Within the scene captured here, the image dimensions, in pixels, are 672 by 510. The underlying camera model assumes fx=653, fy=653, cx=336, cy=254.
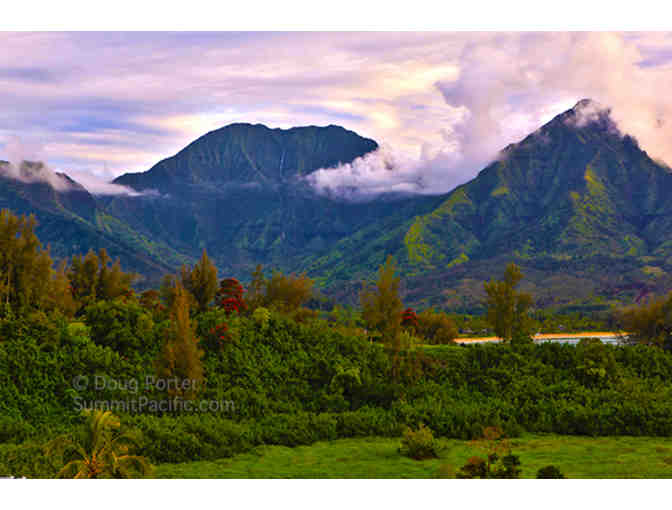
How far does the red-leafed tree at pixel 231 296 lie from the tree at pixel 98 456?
14.0 m

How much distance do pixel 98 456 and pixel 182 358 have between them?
7.30 metres

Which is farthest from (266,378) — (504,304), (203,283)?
(504,304)

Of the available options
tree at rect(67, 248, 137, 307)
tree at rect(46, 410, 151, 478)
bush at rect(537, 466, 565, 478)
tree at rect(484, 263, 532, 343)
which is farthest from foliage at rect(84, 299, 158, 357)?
tree at rect(484, 263, 532, 343)

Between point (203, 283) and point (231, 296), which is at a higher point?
point (203, 283)

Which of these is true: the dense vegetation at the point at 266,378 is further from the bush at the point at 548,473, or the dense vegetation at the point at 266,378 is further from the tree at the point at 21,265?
the bush at the point at 548,473

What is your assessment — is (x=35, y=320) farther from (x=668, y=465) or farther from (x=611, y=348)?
(x=611, y=348)

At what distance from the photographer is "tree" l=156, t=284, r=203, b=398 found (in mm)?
21938

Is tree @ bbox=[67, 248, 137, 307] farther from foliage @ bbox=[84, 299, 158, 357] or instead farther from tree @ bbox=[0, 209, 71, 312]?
tree @ bbox=[0, 209, 71, 312]

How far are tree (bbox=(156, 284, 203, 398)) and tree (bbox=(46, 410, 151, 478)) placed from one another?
5852mm

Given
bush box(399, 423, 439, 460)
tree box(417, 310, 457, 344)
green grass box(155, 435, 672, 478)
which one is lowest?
green grass box(155, 435, 672, 478)

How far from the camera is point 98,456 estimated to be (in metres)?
15.0

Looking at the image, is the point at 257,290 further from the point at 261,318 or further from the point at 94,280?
the point at 261,318
